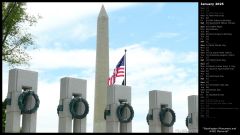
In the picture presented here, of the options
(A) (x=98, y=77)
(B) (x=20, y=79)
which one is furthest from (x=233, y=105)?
(A) (x=98, y=77)

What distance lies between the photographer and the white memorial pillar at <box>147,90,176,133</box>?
26750mm

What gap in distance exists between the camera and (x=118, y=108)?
24672 mm

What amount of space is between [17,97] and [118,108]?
19.0 ft

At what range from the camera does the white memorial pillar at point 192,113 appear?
29219 mm

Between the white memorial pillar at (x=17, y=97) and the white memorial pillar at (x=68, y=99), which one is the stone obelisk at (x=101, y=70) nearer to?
the white memorial pillar at (x=68, y=99)

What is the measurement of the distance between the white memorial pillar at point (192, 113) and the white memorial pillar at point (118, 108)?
5.65 meters

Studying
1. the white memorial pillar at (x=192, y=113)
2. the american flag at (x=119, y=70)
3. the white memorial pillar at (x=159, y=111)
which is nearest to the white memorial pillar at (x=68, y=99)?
the white memorial pillar at (x=159, y=111)

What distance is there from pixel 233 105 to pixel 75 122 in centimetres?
1555

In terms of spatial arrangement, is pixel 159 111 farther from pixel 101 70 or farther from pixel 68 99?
pixel 101 70

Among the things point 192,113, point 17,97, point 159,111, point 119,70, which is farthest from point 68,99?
point 192,113

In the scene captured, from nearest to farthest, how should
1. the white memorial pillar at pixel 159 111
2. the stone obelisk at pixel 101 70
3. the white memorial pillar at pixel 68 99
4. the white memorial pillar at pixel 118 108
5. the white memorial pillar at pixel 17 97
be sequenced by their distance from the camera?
the white memorial pillar at pixel 17 97
the white memorial pillar at pixel 68 99
the white memorial pillar at pixel 118 108
the white memorial pillar at pixel 159 111
the stone obelisk at pixel 101 70

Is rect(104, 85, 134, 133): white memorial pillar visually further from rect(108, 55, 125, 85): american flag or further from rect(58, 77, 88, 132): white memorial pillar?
rect(108, 55, 125, 85): american flag

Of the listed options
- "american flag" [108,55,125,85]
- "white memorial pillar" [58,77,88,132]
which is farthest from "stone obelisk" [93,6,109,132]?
"white memorial pillar" [58,77,88,132]

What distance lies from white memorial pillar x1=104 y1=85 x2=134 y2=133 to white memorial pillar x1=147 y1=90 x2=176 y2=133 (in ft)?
6.58
